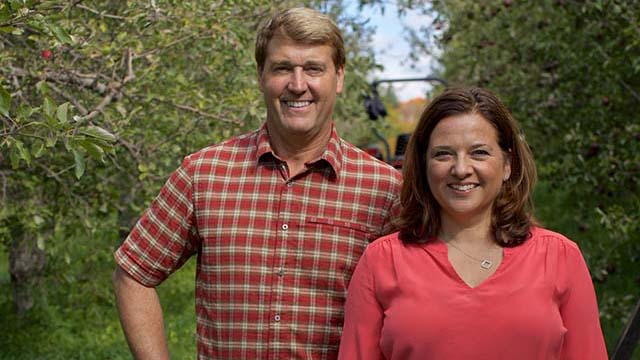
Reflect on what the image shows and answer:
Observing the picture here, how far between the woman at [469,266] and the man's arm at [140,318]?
63cm

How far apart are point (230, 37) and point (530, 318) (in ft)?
15.2

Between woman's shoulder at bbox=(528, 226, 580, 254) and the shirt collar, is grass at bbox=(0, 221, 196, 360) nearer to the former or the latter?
the shirt collar

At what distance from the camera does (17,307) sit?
10.1 metres

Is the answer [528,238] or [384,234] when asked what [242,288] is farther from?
[528,238]

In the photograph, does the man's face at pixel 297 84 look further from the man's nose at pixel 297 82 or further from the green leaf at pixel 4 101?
the green leaf at pixel 4 101

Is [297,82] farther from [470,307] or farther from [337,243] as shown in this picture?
[470,307]

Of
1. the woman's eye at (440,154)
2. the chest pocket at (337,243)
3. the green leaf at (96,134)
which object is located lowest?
the chest pocket at (337,243)

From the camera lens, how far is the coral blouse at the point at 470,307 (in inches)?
101

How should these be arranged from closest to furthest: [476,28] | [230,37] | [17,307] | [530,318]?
1. [530,318]
2. [230,37]
3. [17,307]
4. [476,28]

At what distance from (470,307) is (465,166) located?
37 cm

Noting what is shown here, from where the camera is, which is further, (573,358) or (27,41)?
(27,41)

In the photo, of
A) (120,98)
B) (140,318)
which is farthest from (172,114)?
(140,318)

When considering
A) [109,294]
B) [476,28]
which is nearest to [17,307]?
[109,294]

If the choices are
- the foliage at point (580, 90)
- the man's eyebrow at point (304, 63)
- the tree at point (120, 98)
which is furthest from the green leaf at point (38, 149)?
the foliage at point (580, 90)
